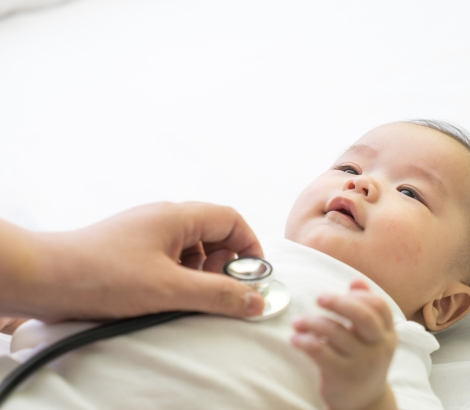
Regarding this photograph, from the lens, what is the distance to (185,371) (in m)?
0.80

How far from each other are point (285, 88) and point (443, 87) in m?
0.42

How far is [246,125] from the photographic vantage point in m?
1.71

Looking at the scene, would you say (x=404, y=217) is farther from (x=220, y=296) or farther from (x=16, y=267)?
(x=16, y=267)

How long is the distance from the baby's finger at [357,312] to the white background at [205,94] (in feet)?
2.23

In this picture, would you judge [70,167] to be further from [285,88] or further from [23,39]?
[23,39]

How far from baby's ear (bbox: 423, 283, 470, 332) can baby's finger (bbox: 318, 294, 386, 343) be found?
47 centimetres

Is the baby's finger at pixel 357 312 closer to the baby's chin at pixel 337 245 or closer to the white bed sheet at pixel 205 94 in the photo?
the baby's chin at pixel 337 245

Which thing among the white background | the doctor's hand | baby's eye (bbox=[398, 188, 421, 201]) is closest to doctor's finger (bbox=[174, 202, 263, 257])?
the doctor's hand

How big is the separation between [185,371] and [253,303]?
114 millimetres

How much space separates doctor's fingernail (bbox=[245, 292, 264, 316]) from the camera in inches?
32.0

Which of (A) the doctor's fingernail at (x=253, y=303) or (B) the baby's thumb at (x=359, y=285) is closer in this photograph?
(B) the baby's thumb at (x=359, y=285)

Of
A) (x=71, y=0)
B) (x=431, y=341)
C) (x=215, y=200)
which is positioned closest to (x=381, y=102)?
(x=215, y=200)

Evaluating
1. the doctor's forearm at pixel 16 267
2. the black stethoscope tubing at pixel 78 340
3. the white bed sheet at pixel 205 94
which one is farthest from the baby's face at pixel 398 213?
the doctor's forearm at pixel 16 267

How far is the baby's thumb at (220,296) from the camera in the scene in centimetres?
79
